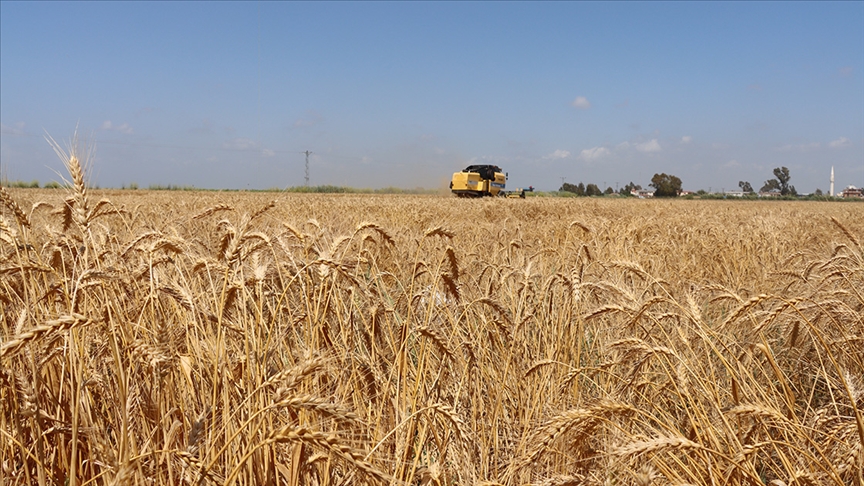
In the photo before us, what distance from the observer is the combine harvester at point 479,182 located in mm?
30984

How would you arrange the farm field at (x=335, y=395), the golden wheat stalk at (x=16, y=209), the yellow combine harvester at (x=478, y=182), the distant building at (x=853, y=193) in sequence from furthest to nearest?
the distant building at (x=853, y=193) → the yellow combine harvester at (x=478, y=182) → the golden wheat stalk at (x=16, y=209) → the farm field at (x=335, y=395)

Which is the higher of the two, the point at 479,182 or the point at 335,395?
the point at 479,182

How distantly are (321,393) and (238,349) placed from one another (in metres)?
0.36

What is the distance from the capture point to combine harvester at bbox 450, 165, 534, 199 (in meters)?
31.0

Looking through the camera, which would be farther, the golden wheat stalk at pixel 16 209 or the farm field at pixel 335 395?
the golden wheat stalk at pixel 16 209

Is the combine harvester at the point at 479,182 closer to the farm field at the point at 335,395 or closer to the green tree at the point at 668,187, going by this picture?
the farm field at the point at 335,395

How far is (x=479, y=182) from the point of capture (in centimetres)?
3102

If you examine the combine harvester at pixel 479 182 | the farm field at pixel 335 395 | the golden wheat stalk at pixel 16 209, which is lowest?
the farm field at pixel 335 395

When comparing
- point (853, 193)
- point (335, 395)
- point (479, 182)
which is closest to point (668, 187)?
point (853, 193)

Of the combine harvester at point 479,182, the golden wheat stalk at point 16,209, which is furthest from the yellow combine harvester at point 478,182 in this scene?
the golden wheat stalk at point 16,209

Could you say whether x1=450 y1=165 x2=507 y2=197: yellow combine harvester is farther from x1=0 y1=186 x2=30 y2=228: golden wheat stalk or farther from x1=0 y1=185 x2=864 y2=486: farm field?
x1=0 y1=186 x2=30 y2=228: golden wheat stalk

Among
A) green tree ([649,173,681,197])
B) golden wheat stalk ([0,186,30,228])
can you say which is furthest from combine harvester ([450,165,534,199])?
green tree ([649,173,681,197])

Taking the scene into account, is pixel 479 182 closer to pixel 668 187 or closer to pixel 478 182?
pixel 478 182

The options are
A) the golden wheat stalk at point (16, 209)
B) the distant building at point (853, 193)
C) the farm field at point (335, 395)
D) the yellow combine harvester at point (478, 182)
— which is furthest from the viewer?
the distant building at point (853, 193)
